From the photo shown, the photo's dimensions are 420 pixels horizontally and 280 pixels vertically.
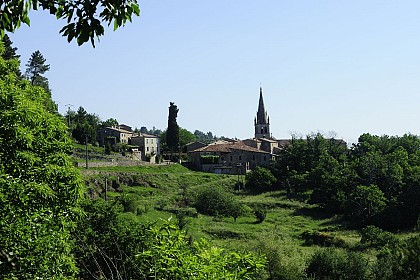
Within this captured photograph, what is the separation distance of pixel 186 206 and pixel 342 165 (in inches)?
940

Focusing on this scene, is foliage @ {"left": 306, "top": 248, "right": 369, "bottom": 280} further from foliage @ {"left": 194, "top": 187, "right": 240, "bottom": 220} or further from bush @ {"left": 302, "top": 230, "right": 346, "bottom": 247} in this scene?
foliage @ {"left": 194, "top": 187, "right": 240, "bottom": 220}

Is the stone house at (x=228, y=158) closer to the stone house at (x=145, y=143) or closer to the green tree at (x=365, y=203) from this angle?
the stone house at (x=145, y=143)

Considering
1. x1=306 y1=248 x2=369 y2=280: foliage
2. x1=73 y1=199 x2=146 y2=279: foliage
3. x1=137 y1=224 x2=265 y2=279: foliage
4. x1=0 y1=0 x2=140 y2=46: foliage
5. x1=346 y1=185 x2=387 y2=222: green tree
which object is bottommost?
x1=306 y1=248 x2=369 y2=280: foliage

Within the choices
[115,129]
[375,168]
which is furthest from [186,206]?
[115,129]

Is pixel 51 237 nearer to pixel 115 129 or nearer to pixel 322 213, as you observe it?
pixel 322 213

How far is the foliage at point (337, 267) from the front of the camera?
28094mm

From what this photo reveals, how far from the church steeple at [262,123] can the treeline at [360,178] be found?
1311 inches

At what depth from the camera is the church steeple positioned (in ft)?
359

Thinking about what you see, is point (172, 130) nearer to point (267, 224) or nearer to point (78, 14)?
point (267, 224)

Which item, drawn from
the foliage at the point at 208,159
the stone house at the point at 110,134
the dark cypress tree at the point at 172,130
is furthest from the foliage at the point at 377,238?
the stone house at the point at 110,134

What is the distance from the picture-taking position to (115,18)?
4.80 m

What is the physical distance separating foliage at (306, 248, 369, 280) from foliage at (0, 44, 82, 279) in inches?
727

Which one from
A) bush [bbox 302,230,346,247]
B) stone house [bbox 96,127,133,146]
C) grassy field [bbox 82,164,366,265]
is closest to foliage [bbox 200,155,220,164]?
grassy field [bbox 82,164,366,265]

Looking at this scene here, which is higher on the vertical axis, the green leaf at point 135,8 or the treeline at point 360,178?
the green leaf at point 135,8
